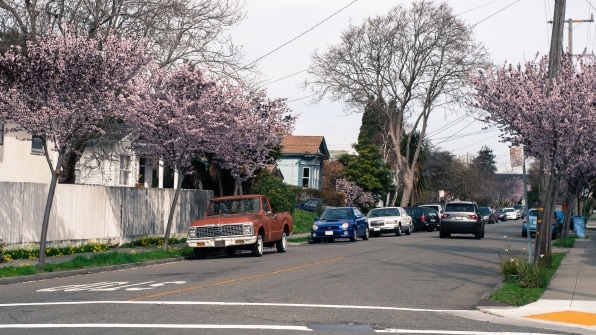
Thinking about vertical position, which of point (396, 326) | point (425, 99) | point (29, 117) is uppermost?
point (425, 99)

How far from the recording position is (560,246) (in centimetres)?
3419

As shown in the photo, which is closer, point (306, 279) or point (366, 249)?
point (306, 279)

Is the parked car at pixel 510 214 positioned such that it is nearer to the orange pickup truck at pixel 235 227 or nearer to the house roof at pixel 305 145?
the house roof at pixel 305 145

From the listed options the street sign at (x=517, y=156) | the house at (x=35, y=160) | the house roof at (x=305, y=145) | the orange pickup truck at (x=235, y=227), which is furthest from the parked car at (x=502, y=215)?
the street sign at (x=517, y=156)

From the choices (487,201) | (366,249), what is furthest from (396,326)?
(487,201)

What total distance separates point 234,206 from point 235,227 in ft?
5.23

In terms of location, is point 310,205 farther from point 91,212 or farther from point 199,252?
point 199,252

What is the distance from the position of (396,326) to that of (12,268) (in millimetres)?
10937

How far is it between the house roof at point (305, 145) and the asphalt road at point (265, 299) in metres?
47.6

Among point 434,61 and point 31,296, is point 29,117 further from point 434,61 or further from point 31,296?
point 434,61

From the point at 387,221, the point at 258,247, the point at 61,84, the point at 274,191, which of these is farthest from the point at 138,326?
the point at 387,221

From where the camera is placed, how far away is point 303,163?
72125mm

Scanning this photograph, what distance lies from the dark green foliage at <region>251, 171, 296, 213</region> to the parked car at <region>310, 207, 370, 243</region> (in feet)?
11.6

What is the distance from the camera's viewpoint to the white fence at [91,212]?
77.5 feet
